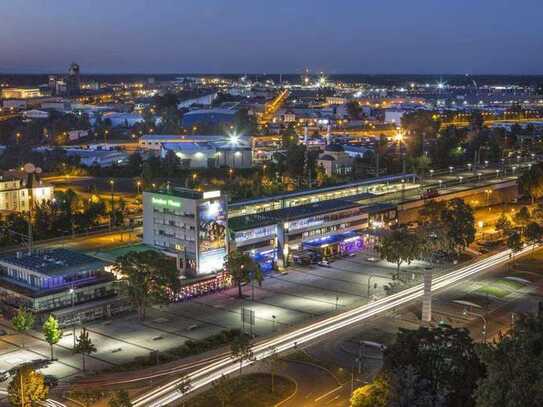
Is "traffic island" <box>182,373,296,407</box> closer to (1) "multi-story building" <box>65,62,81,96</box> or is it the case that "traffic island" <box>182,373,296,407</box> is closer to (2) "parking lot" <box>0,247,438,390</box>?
(2) "parking lot" <box>0,247,438,390</box>

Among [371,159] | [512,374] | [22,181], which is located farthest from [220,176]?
[512,374]

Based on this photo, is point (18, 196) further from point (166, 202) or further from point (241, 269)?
point (241, 269)

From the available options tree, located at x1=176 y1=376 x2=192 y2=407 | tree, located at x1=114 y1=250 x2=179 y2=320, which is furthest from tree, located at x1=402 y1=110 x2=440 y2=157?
tree, located at x1=176 y1=376 x2=192 y2=407

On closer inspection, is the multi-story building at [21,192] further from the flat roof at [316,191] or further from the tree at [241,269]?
the tree at [241,269]

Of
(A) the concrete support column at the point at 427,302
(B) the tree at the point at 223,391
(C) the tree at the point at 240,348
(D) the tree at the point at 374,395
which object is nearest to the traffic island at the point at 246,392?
(B) the tree at the point at 223,391

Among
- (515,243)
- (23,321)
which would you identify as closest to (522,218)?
(515,243)

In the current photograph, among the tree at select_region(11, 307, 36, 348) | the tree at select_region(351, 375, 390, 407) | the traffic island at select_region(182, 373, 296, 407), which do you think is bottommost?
the traffic island at select_region(182, 373, 296, 407)
